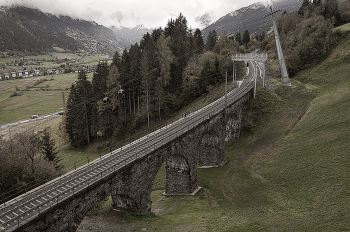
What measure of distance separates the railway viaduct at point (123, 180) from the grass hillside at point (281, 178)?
2.68 m

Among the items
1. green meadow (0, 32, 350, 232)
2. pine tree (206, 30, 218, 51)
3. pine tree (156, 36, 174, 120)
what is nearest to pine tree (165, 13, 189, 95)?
pine tree (156, 36, 174, 120)

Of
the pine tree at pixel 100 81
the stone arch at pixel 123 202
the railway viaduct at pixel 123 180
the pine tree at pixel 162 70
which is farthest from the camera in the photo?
the pine tree at pixel 100 81

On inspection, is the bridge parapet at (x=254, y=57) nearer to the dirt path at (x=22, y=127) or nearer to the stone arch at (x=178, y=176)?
the stone arch at (x=178, y=176)

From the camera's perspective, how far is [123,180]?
23.0 meters

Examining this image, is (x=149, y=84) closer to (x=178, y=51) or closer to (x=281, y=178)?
(x=178, y=51)

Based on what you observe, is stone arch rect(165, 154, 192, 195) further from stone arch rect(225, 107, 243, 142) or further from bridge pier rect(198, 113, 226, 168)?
stone arch rect(225, 107, 243, 142)

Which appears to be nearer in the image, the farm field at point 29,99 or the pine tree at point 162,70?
the pine tree at point 162,70

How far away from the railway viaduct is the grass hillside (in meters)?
2.68

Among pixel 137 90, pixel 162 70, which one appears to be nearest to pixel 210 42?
pixel 162 70

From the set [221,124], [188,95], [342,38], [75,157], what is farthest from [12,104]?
A: [342,38]

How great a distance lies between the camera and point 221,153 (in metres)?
43.1

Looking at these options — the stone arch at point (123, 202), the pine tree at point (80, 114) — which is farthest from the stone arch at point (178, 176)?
the pine tree at point (80, 114)

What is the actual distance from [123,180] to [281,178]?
21721 millimetres

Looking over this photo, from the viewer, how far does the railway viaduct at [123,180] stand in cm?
1702
